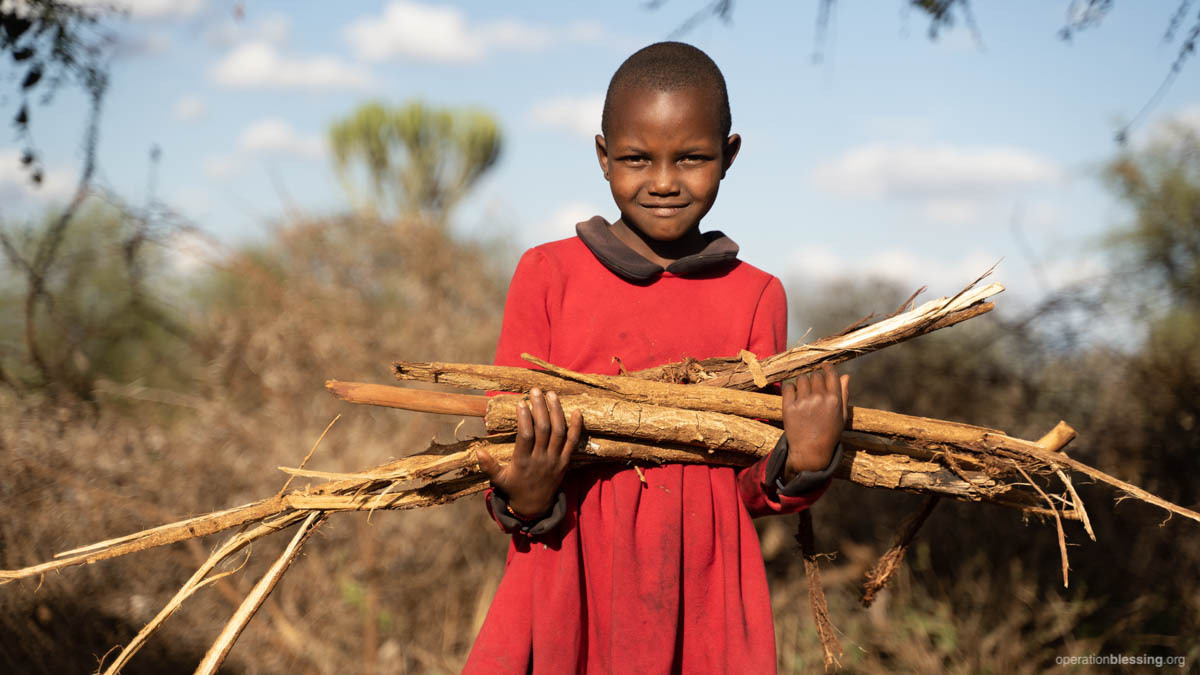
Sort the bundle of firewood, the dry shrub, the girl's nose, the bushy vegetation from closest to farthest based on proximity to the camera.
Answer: the bundle of firewood < the girl's nose < the dry shrub < the bushy vegetation

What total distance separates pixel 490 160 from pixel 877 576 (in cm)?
1984

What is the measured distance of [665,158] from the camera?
79.0 inches

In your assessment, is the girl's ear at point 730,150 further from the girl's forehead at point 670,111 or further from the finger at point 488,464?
the finger at point 488,464

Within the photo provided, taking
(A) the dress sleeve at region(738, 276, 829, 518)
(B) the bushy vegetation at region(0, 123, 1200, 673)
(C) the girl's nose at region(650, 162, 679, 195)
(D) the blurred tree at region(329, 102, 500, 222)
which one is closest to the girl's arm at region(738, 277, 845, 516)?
(A) the dress sleeve at region(738, 276, 829, 518)

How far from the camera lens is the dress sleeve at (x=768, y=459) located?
192 cm

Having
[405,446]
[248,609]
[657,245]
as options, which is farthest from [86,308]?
[657,245]

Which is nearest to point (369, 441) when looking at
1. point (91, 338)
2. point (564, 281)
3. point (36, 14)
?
point (91, 338)

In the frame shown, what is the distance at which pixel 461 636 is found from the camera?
5.60 m

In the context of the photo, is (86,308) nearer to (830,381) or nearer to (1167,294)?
(830,381)

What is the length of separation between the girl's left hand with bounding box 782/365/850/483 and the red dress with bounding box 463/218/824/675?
112 mm

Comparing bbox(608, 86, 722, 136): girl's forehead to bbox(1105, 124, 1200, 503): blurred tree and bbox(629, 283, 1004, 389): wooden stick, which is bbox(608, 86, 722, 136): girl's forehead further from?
bbox(1105, 124, 1200, 503): blurred tree

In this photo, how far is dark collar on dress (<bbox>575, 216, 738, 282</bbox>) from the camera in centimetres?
209

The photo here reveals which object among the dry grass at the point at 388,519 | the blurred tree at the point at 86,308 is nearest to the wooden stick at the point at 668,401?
the dry grass at the point at 388,519

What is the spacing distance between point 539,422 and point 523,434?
0.04 metres
